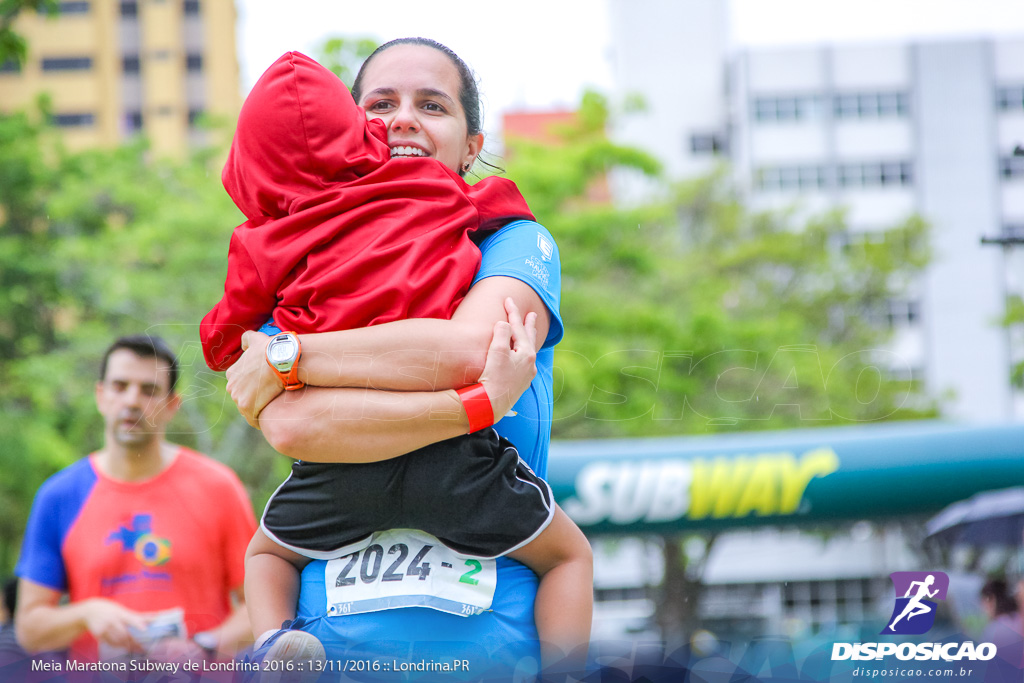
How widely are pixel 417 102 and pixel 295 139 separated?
8.5 inches

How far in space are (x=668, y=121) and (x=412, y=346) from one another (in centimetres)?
3057

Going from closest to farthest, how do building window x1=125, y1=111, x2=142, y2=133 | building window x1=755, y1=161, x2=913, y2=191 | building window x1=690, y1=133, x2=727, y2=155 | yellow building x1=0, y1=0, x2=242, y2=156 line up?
1. building window x1=755, y1=161, x2=913, y2=191
2. building window x1=690, y1=133, x2=727, y2=155
3. yellow building x1=0, y1=0, x2=242, y2=156
4. building window x1=125, y1=111, x2=142, y2=133

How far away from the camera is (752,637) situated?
110cm

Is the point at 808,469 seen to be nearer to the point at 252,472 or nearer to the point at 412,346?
the point at 252,472

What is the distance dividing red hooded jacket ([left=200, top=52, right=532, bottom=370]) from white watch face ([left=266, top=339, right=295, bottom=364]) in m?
0.05

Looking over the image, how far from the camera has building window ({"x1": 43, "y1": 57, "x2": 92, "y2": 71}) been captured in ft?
113

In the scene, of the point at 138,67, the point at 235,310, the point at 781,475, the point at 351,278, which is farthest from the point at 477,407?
the point at 138,67

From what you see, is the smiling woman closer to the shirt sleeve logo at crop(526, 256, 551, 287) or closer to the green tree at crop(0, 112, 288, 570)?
the shirt sleeve logo at crop(526, 256, 551, 287)

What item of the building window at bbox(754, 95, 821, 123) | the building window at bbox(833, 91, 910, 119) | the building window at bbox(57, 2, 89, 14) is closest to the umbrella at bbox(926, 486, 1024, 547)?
the building window at bbox(833, 91, 910, 119)

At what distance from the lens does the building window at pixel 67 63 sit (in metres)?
34.3

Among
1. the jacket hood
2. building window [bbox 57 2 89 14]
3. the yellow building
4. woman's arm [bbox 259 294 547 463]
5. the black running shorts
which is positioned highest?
building window [bbox 57 2 89 14]

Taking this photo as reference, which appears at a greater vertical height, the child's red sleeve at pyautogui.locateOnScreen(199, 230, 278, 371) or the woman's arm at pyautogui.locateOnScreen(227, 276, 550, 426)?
the child's red sleeve at pyautogui.locateOnScreen(199, 230, 278, 371)

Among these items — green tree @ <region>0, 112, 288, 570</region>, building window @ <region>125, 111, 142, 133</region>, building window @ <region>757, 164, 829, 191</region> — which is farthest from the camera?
building window @ <region>125, 111, 142, 133</region>

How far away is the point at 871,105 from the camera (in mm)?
28297
